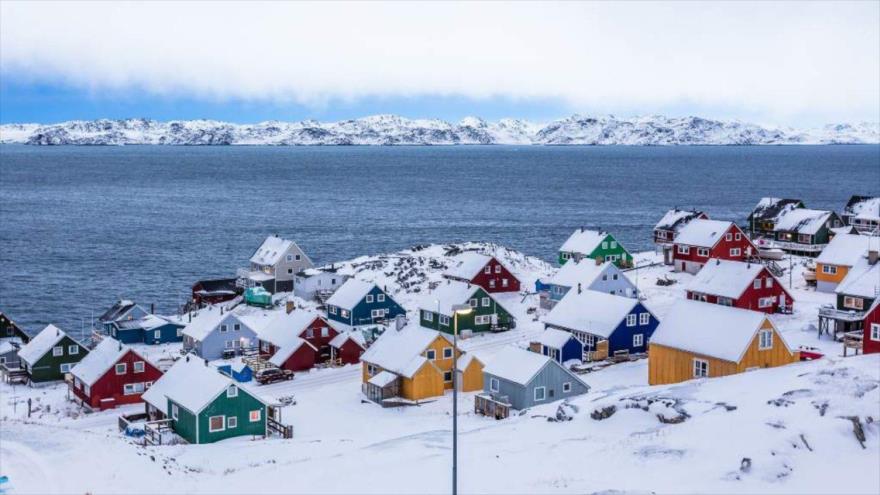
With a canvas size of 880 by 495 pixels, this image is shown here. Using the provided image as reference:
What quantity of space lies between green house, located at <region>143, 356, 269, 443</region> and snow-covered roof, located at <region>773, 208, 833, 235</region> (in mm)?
69460

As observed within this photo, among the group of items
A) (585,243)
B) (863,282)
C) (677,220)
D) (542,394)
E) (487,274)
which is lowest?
(542,394)

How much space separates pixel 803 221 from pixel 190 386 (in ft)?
240

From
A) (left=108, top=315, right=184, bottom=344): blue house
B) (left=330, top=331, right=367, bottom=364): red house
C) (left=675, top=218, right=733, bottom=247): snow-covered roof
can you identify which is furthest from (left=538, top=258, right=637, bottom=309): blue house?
(left=108, top=315, right=184, bottom=344): blue house

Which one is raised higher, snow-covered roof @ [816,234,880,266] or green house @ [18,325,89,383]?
snow-covered roof @ [816,234,880,266]

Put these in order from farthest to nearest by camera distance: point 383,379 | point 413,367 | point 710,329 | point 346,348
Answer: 1. point 346,348
2. point 413,367
3. point 383,379
4. point 710,329

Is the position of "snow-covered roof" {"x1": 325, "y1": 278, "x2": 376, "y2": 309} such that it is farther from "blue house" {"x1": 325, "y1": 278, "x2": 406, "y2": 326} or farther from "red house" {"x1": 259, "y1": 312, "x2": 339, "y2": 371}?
"red house" {"x1": 259, "y1": 312, "x2": 339, "y2": 371}

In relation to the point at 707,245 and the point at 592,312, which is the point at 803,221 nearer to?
the point at 707,245

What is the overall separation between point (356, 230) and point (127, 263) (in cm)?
4365

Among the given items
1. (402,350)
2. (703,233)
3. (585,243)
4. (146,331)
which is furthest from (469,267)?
(402,350)

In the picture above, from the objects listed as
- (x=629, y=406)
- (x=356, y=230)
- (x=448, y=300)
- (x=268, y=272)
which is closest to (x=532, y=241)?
(x=356, y=230)

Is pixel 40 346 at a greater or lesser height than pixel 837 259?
lesser

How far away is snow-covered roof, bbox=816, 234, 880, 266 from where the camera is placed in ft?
230

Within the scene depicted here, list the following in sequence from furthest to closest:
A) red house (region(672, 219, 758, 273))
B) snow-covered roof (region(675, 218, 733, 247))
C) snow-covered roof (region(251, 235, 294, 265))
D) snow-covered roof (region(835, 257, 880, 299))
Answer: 1. snow-covered roof (region(251, 235, 294, 265))
2. snow-covered roof (region(675, 218, 733, 247))
3. red house (region(672, 219, 758, 273))
4. snow-covered roof (region(835, 257, 880, 299))

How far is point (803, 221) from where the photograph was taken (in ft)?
318
